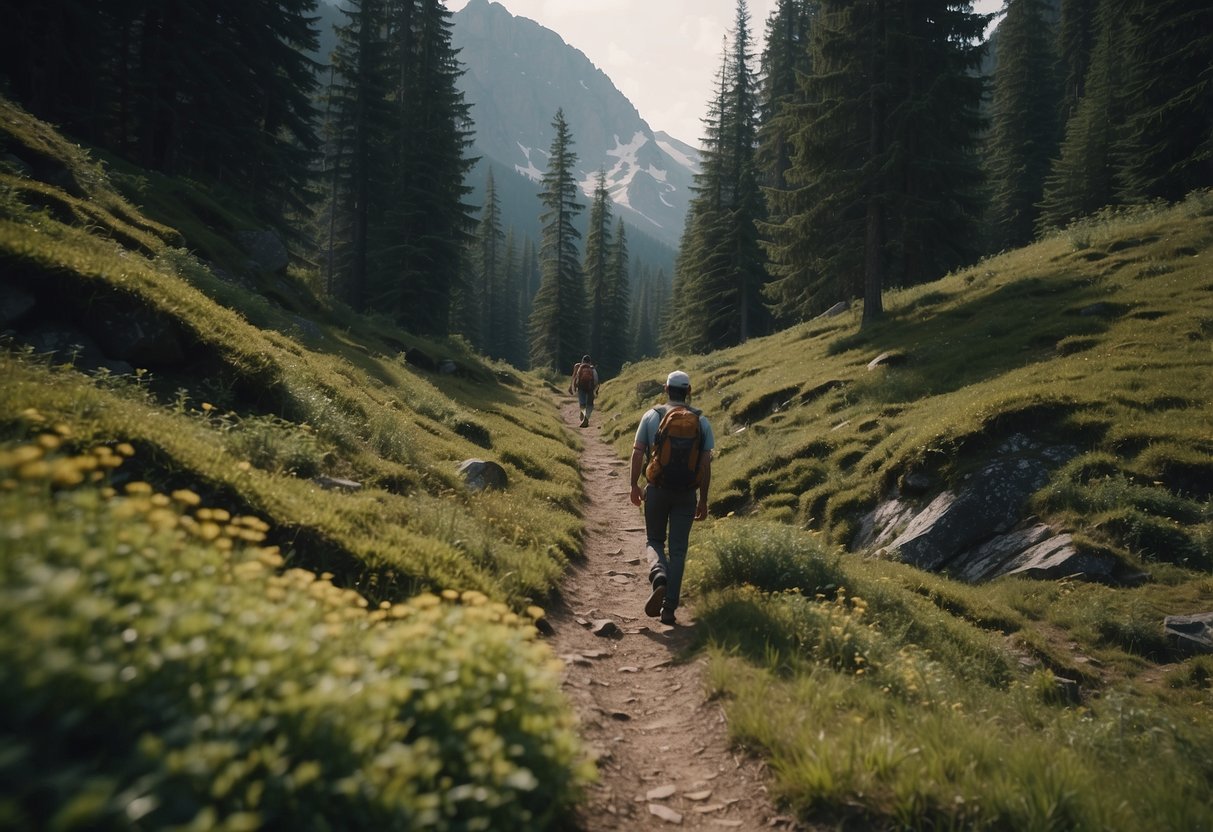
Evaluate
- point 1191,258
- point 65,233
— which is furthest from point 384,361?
point 1191,258

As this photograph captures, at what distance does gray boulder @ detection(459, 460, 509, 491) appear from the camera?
11219 mm

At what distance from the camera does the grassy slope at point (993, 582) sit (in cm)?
392

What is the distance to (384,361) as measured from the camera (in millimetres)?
21547

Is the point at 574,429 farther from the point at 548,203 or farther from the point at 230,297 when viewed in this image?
the point at 548,203

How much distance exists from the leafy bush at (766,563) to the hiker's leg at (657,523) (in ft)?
3.07

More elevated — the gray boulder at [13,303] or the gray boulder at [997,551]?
the gray boulder at [13,303]

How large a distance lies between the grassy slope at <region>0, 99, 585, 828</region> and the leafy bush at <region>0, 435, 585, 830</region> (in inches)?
0.4

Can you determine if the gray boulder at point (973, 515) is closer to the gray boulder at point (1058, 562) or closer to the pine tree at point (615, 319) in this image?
the gray boulder at point (1058, 562)

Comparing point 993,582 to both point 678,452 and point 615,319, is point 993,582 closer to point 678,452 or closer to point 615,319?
point 678,452

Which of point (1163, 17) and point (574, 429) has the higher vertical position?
point (1163, 17)

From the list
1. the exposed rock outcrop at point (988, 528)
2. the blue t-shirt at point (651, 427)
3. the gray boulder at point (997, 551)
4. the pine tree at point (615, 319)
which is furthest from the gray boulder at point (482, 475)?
the pine tree at point (615, 319)

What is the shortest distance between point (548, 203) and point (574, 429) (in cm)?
3991

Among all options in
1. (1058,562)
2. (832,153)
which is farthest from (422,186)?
(1058,562)

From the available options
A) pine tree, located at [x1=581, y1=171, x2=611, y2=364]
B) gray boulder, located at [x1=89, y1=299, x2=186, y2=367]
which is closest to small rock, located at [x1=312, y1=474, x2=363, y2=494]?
gray boulder, located at [x1=89, y1=299, x2=186, y2=367]
